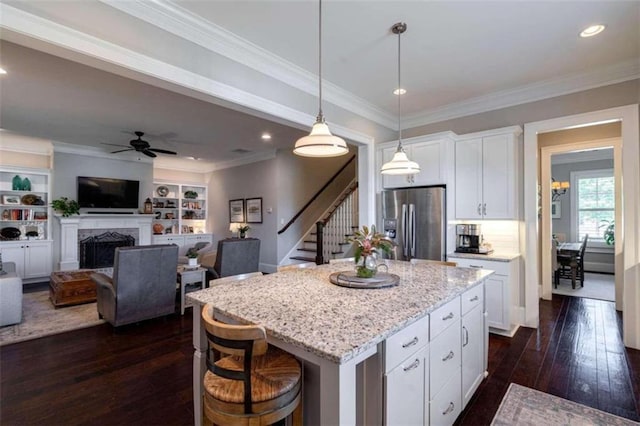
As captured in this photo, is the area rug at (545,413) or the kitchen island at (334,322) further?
the area rug at (545,413)

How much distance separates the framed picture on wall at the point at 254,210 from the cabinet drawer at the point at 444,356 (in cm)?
605

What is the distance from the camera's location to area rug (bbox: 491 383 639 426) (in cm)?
207

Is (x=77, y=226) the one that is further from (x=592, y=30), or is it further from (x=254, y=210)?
(x=592, y=30)

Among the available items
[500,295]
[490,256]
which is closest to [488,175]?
[490,256]

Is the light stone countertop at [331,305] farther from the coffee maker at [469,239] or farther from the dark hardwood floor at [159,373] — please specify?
the coffee maker at [469,239]

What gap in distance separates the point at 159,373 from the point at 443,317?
2511 mm

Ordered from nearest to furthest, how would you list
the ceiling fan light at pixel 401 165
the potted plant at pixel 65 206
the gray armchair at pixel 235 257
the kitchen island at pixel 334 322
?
1. the kitchen island at pixel 334 322
2. the ceiling fan light at pixel 401 165
3. the gray armchair at pixel 235 257
4. the potted plant at pixel 65 206

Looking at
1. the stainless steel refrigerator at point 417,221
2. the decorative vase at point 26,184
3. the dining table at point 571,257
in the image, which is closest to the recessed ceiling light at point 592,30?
the stainless steel refrigerator at point 417,221

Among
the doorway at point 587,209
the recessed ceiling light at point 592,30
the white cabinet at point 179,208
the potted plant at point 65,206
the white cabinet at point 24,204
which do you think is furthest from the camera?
the white cabinet at point 179,208

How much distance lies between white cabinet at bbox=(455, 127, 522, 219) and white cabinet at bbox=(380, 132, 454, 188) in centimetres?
27

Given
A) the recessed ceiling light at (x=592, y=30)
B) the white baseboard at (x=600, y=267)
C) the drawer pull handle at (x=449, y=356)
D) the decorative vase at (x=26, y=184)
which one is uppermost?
the recessed ceiling light at (x=592, y=30)

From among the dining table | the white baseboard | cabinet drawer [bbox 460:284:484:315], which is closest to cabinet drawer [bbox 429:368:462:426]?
cabinet drawer [bbox 460:284:484:315]

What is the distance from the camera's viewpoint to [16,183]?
6.25 metres

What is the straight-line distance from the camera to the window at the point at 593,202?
23.3ft
